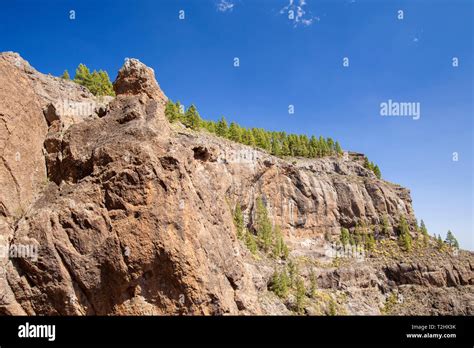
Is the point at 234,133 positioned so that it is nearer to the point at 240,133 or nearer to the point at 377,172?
the point at 240,133

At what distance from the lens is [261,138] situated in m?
105

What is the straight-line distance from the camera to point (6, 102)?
60.7 feet

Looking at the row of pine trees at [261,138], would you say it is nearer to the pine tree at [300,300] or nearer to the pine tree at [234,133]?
the pine tree at [234,133]

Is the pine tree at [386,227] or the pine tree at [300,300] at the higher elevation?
the pine tree at [386,227]

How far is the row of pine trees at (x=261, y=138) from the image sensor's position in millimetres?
81938

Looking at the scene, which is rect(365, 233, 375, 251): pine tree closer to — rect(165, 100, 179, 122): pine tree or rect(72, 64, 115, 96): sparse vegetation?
rect(165, 100, 179, 122): pine tree

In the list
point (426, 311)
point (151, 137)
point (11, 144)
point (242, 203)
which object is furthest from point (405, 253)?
point (11, 144)

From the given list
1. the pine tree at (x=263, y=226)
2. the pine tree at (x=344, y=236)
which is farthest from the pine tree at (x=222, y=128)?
the pine tree at (x=344, y=236)

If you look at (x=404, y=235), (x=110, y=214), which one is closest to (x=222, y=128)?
(x=404, y=235)

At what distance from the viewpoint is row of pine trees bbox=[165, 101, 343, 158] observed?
81.9 metres

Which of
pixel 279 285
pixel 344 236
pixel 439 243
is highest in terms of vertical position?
pixel 344 236

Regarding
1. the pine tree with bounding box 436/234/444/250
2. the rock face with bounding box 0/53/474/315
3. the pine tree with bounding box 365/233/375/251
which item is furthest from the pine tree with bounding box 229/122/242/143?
the rock face with bounding box 0/53/474/315

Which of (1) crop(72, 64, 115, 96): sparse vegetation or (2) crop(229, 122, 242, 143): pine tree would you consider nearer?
(1) crop(72, 64, 115, 96): sparse vegetation

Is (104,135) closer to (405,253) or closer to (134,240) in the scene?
(134,240)
